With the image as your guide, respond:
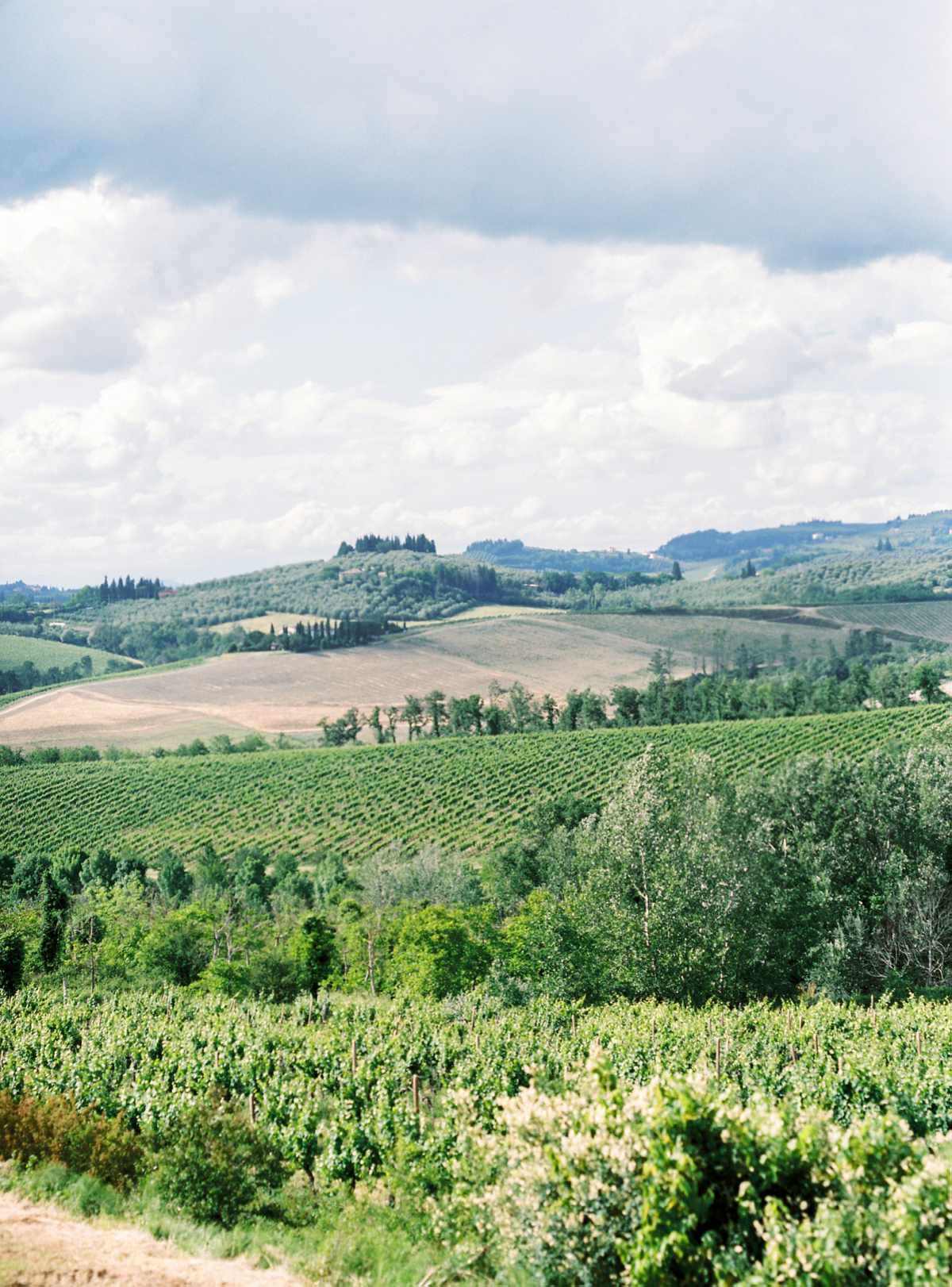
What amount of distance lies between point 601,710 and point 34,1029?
8803cm

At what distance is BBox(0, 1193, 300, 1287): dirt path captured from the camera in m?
11.6

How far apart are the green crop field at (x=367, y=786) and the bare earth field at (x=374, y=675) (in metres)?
22.6

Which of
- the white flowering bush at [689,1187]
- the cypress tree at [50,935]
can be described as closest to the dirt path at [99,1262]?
the white flowering bush at [689,1187]

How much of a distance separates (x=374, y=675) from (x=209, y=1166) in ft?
404

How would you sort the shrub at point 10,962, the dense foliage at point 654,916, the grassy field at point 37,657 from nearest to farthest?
the dense foliage at point 654,916
the shrub at point 10,962
the grassy field at point 37,657

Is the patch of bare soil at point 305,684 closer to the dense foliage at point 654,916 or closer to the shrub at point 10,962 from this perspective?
the dense foliage at point 654,916

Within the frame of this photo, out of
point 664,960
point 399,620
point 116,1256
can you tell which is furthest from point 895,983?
point 399,620

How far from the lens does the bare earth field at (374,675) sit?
390 ft

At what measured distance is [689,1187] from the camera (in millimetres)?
9672

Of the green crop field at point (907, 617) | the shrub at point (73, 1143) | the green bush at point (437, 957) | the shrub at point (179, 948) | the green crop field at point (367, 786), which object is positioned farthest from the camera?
the green crop field at point (907, 617)

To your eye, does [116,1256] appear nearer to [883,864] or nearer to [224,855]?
[883,864]

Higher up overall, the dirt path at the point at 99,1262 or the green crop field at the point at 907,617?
the green crop field at the point at 907,617

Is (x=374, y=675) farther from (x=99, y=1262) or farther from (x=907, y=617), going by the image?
(x=99, y=1262)

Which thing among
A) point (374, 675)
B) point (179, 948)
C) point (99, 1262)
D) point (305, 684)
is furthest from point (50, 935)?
point (374, 675)
